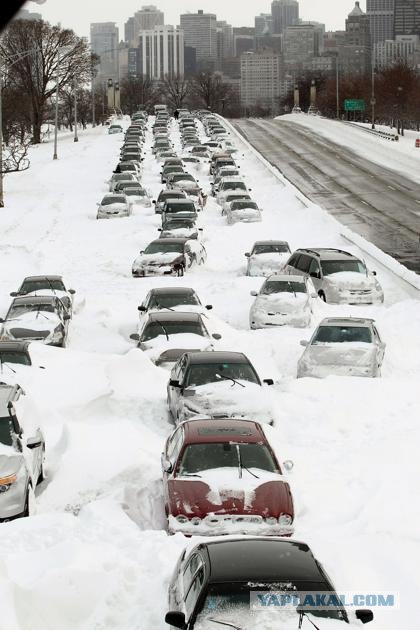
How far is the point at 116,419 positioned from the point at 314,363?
473 cm

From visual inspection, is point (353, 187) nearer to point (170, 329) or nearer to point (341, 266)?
point (341, 266)

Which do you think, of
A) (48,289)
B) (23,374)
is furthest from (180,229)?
(23,374)

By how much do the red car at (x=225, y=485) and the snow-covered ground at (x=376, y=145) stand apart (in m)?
50.9

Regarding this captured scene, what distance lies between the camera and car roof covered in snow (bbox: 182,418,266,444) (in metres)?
12.1

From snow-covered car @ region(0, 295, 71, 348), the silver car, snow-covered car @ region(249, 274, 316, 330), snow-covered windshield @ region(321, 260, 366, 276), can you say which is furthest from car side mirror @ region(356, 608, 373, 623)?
snow-covered windshield @ region(321, 260, 366, 276)

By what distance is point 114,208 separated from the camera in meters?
44.7

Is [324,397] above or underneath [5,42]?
underneath

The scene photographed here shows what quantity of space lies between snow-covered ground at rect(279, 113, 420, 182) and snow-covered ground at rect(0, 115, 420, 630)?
1430 inches

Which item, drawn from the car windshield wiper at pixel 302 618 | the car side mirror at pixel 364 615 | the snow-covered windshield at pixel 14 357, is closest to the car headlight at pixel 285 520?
the car side mirror at pixel 364 615

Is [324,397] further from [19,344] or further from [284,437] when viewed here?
[19,344]

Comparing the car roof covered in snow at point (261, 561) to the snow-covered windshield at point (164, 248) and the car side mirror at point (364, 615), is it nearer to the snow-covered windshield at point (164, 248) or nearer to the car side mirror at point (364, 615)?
the car side mirror at point (364, 615)

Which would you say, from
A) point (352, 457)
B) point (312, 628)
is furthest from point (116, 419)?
point (312, 628)

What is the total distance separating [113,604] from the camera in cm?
869

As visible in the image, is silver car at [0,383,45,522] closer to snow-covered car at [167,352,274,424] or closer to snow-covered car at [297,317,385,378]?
snow-covered car at [167,352,274,424]
